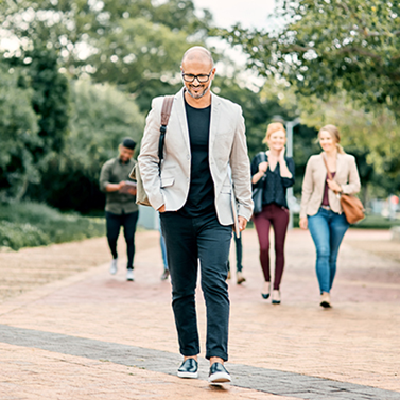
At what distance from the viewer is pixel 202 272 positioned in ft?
14.9

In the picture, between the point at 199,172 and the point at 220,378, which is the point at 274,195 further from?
the point at 220,378

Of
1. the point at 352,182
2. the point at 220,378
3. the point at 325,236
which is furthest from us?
the point at 352,182

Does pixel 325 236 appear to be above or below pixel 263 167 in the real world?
below

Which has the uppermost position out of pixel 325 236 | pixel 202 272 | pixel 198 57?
pixel 198 57

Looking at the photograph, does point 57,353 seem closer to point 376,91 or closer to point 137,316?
point 137,316

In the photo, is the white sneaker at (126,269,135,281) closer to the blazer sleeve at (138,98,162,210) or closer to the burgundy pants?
the burgundy pants

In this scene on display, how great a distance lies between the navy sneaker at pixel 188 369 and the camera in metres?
4.55

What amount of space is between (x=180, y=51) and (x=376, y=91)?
41.1 metres

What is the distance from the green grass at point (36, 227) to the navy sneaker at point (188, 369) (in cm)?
1277

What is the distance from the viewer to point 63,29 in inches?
1970

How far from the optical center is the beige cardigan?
27.2ft

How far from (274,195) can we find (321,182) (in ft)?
1.79

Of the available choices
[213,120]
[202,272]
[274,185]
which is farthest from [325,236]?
[213,120]

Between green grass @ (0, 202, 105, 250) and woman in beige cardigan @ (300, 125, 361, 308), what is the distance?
994 centimetres
